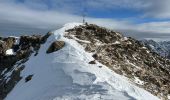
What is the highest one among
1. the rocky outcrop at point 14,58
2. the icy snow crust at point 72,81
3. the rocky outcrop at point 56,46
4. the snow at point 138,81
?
the rocky outcrop at point 56,46

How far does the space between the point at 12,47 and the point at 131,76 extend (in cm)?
4563

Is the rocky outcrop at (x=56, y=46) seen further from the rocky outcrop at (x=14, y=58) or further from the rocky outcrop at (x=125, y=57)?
the rocky outcrop at (x=14, y=58)

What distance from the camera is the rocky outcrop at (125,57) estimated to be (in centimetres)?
4019

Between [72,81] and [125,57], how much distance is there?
13795 millimetres

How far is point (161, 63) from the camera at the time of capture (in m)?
51.7

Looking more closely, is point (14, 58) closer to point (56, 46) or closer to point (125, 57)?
point (56, 46)

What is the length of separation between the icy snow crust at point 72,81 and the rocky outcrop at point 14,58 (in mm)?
3062

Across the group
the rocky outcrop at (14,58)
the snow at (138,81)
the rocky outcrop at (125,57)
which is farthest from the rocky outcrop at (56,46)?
the snow at (138,81)

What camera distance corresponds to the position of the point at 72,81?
112ft

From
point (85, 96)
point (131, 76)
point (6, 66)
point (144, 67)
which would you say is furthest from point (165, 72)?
point (6, 66)

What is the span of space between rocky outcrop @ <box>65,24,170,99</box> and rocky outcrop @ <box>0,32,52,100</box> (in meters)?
8.18

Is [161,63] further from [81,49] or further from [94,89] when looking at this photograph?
[94,89]

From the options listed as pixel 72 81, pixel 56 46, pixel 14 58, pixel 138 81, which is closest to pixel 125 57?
pixel 138 81

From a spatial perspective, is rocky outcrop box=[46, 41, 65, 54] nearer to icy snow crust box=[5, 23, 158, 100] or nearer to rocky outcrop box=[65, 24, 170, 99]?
icy snow crust box=[5, 23, 158, 100]
